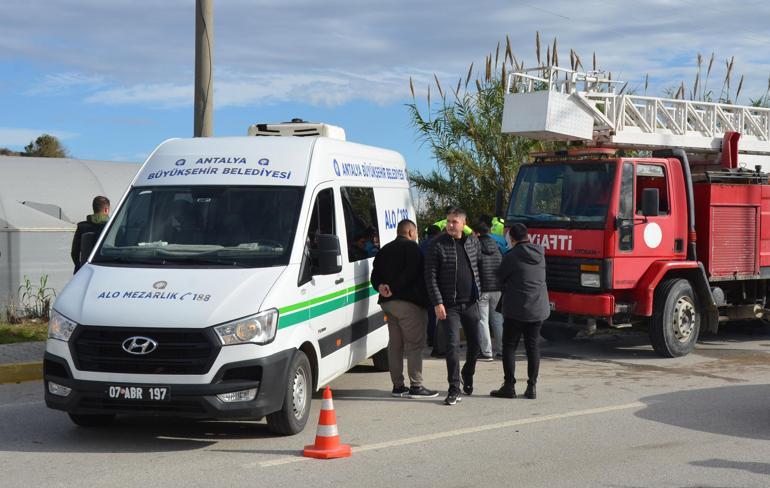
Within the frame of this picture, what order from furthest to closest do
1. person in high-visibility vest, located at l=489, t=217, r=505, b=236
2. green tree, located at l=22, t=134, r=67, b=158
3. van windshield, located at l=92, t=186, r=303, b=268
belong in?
green tree, located at l=22, t=134, r=67, b=158
person in high-visibility vest, located at l=489, t=217, r=505, b=236
van windshield, located at l=92, t=186, r=303, b=268

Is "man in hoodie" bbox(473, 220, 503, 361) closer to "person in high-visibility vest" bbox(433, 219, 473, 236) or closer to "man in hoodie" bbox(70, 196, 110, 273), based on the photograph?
"person in high-visibility vest" bbox(433, 219, 473, 236)

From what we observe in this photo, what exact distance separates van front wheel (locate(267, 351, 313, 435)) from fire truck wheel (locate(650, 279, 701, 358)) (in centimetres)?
585

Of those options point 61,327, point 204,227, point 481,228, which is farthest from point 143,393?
point 481,228

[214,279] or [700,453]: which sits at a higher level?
[214,279]

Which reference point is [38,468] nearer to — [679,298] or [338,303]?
[338,303]

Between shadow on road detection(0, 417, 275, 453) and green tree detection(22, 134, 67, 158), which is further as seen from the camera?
green tree detection(22, 134, 67, 158)

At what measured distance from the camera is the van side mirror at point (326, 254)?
7.82 meters

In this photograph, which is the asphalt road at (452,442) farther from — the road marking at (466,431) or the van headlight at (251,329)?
the van headlight at (251,329)

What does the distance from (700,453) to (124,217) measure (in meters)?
4.98

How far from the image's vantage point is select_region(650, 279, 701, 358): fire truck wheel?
39.5ft

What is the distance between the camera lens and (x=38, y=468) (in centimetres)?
665

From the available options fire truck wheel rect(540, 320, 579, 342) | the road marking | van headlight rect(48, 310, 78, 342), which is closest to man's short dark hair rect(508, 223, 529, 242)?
the road marking

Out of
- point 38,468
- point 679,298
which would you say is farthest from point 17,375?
point 679,298

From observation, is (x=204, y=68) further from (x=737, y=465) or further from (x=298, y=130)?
(x=737, y=465)
